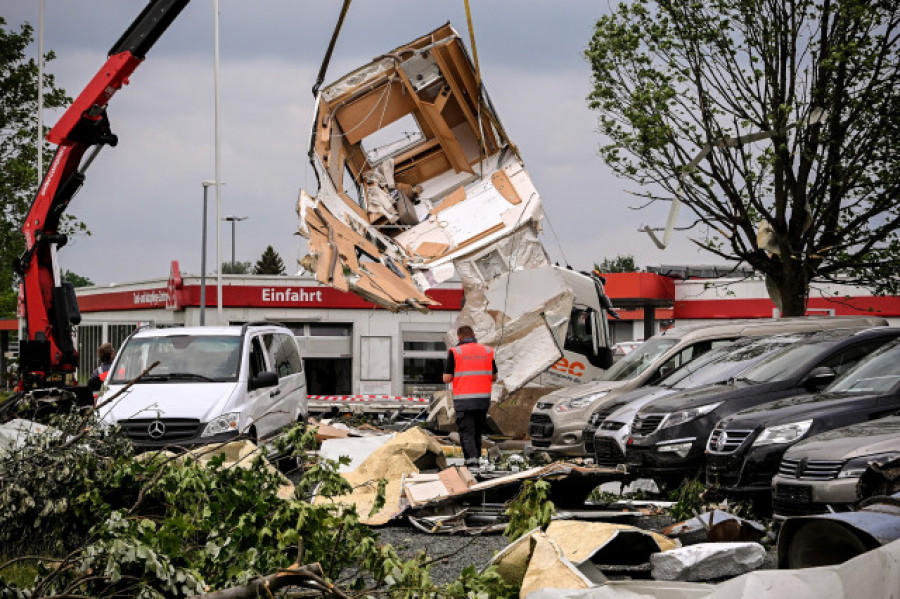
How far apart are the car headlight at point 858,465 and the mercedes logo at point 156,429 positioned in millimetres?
7273

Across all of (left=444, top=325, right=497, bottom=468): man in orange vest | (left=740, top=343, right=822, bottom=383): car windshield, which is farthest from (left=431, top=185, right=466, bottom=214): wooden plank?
(left=740, top=343, right=822, bottom=383): car windshield

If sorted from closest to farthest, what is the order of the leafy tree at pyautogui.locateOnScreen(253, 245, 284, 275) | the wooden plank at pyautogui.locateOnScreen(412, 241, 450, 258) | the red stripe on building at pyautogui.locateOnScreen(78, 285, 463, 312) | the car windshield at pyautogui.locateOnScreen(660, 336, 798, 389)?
1. the car windshield at pyautogui.locateOnScreen(660, 336, 798, 389)
2. the wooden plank at pyautogui.locateOnScreen(412, 241, 450, 258)
3. the red stripe on building at pyautogui.locateOnScreen(78, 285, 463, 312)
4. the leafy tree at pyautogui.locateOnScreen(253, 245, 284, 275)

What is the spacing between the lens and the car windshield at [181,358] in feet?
43.5

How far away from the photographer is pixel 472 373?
13.4 m

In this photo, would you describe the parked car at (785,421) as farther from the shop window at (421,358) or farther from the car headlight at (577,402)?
the shop window at (421,358)

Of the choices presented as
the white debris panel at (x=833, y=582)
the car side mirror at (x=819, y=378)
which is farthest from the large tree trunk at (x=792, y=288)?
the white debris panel at (x=833, y=582)

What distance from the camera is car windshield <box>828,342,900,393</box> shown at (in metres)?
9.67

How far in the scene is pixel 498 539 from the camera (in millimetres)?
9023

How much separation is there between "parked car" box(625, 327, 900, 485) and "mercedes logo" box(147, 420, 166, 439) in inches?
199

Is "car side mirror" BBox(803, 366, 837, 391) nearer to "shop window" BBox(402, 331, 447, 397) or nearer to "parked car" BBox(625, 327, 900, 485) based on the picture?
"parked car" BBox(625, 327, 900, 485)

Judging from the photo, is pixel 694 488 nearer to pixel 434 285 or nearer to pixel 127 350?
pixel 434 285

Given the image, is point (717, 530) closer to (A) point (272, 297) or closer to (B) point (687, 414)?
(B) point (687, 414)

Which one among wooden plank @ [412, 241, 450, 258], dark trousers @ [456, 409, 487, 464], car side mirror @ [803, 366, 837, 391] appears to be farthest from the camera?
wooden plank @ [412, 241, 450, 258]

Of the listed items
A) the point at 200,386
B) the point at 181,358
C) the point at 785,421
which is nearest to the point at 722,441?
the point at 785,421
